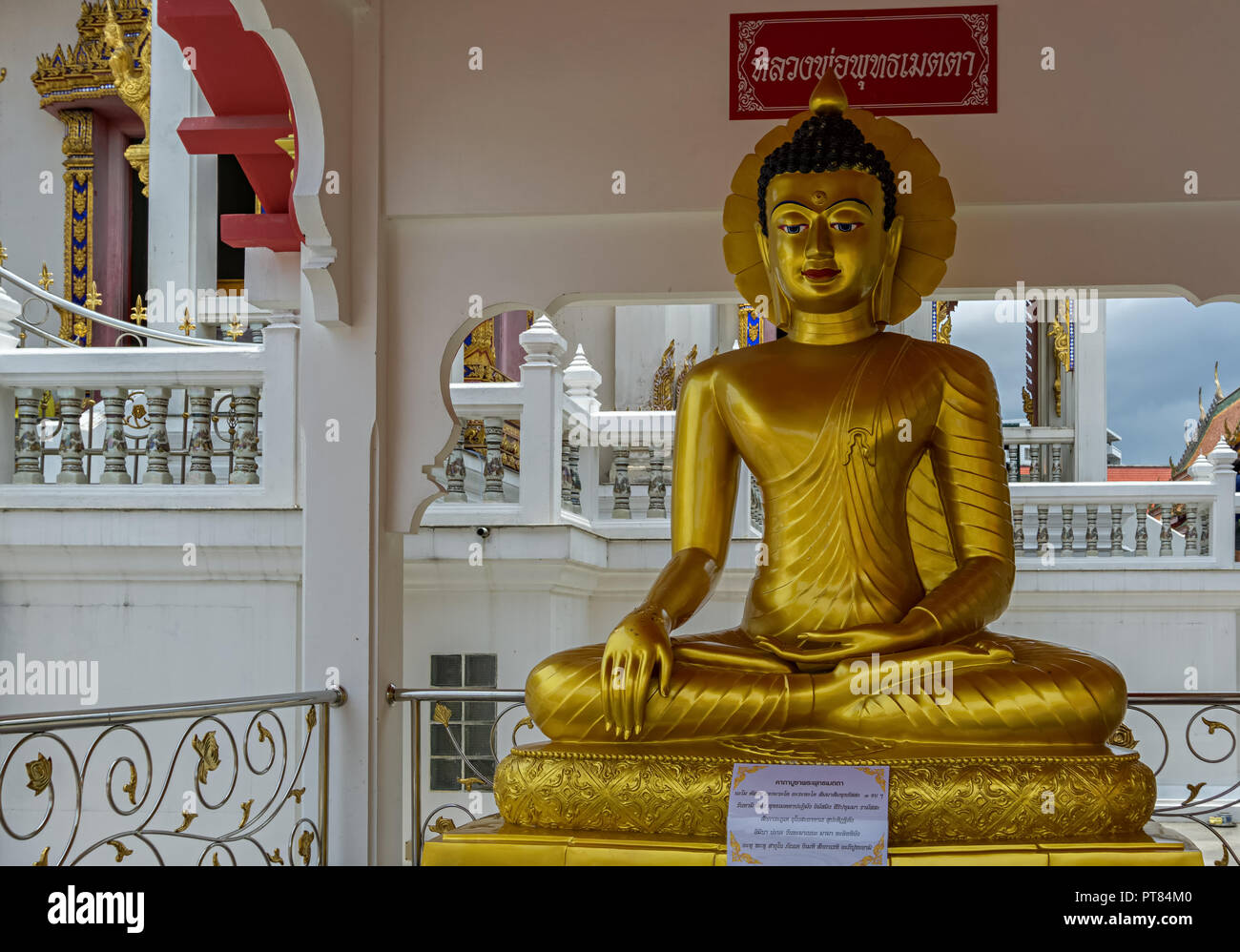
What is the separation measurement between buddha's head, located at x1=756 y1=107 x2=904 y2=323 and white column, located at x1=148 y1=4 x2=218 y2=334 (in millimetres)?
6263

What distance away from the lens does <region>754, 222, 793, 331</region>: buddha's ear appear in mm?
3480

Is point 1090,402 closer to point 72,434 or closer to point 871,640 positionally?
point 72,434

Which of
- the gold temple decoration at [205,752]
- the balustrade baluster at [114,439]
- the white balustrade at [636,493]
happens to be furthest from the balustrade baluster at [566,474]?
the gold temple decoration at [205,752]

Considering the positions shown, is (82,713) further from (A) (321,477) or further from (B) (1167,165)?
(B) (1167,165)

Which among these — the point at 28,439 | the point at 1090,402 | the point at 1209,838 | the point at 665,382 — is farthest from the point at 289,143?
the point at 1090,402

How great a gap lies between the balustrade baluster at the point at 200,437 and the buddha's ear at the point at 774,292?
3.44 metres

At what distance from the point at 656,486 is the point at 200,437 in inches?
105

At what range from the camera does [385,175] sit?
3875 millimetres

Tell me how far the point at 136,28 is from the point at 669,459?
4935mm

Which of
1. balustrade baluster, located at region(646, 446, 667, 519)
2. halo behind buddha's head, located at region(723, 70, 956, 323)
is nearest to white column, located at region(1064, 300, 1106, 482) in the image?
balustrade baluster, located at region(646, 446, 667, 519)

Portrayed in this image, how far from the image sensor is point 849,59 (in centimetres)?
374

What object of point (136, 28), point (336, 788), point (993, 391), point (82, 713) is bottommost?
point (336, 788)

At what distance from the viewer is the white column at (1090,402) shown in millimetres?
10234
